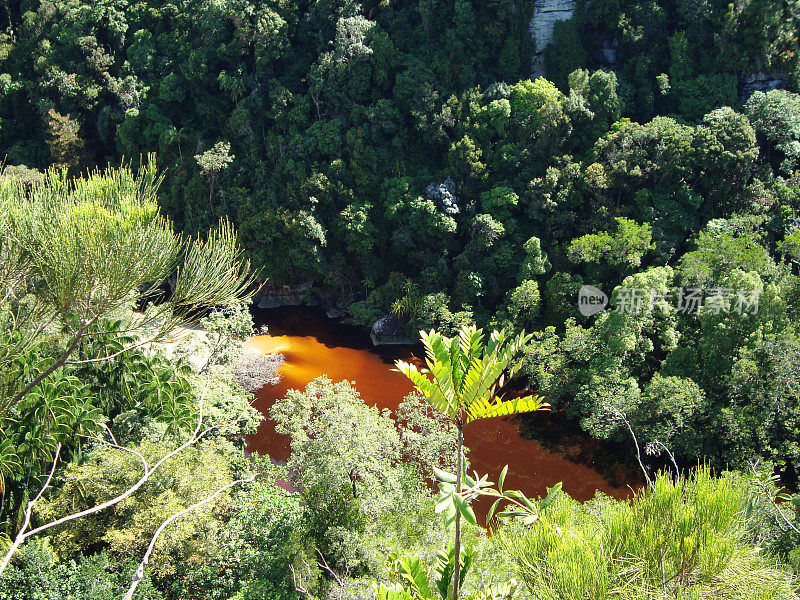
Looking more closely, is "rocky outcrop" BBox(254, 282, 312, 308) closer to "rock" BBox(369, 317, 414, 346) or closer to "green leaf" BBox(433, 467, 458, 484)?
"rock" BBox(369, 317, 414, 346)

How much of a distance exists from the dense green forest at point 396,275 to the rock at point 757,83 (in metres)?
0.12

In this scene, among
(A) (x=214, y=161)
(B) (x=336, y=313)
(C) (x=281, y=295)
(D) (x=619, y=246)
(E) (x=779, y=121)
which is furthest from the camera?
(C) (x=281, y=295)

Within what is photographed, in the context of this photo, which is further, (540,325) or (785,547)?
(540,325)

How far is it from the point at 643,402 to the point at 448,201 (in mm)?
9740

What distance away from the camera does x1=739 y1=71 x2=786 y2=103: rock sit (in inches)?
818

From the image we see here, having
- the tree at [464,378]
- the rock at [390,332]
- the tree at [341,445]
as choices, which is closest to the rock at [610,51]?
the rock at [390,332]

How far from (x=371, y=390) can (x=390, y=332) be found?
309cm

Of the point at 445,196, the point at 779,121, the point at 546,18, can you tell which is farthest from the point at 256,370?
the point at 779,121

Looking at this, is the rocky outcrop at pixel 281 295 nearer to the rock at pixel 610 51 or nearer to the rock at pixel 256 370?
the rock at pixel 256 370

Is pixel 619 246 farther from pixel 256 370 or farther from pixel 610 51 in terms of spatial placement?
pixel 256 370

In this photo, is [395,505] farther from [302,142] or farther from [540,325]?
[302,142]

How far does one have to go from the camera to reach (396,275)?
22734 mm

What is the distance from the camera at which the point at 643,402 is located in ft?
50.7

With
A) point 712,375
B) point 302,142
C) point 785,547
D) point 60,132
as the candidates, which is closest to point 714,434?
point 712,375
